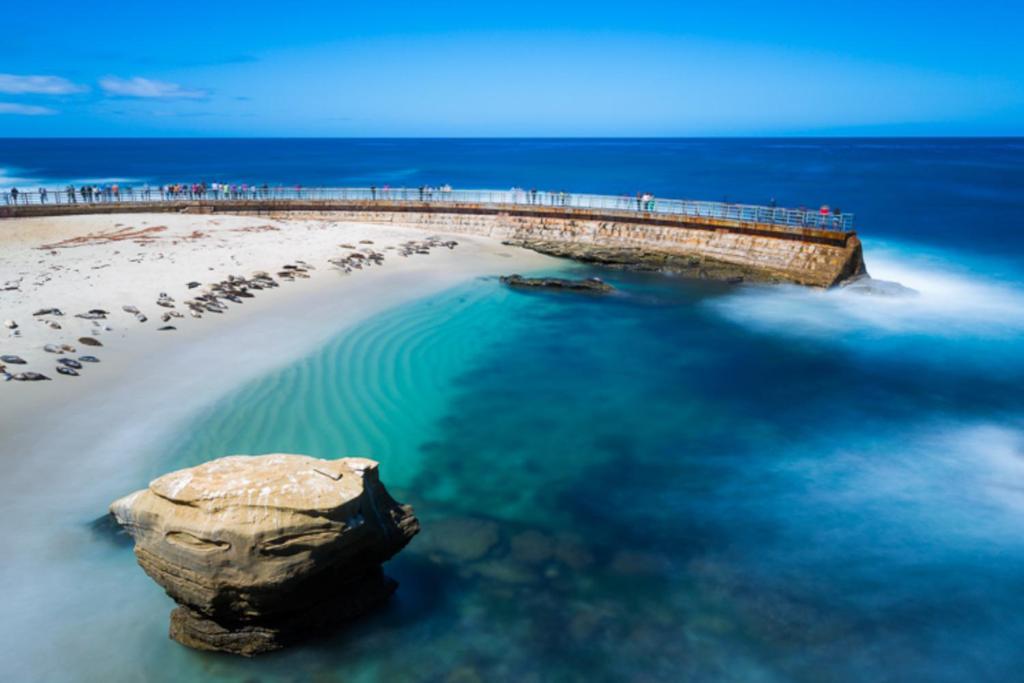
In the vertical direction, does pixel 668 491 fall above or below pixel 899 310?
below

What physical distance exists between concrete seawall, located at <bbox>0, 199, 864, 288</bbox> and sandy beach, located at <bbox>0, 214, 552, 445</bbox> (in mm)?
1954

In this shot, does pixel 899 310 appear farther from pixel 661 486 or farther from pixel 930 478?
pixel 661 486

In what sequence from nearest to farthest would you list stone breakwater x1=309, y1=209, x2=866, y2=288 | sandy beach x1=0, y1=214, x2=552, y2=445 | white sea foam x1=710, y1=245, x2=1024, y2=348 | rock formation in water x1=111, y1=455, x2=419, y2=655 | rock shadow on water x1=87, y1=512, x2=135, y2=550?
rock formation in water x1=111, y1=455, x2=419, y2=655, rock shadow on water x1=87, y1=512, x2=135, y2=550, sandy beach x1=0, y1=214, x2=552, y2=445, white sea foam x1=710, y1=245, x2=1024, y2=348, stone breakwater x1=309, y1=209, x2=866, y2=288

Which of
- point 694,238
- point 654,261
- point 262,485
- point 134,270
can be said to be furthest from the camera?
point 694,238

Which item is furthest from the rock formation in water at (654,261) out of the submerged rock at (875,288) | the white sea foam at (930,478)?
the white sea foam at (930,478)

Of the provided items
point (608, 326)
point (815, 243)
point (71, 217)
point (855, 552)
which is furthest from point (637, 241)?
point (71, 217)

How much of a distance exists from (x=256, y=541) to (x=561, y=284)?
2003 centimetres

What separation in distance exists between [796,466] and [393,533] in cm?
811

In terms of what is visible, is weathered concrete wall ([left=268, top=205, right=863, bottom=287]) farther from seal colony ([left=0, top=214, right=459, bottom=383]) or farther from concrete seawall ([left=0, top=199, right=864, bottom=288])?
seal colony ([left=0, top=214, right=459, bottom=383])

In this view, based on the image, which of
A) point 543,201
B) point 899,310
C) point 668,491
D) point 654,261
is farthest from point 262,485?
point 543,201

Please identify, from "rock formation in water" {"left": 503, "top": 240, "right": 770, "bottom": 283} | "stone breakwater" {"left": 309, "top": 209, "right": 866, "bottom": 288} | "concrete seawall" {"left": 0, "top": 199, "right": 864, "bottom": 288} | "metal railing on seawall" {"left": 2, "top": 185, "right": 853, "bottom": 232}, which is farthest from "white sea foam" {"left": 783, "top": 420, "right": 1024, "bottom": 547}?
"metal railing on seawall" {"left": 2, "top": 185, "right": 853, "bottom": 232}

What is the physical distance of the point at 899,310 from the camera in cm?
2355

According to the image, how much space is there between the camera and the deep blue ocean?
25.0 ft

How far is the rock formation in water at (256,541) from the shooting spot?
21.1 feet
